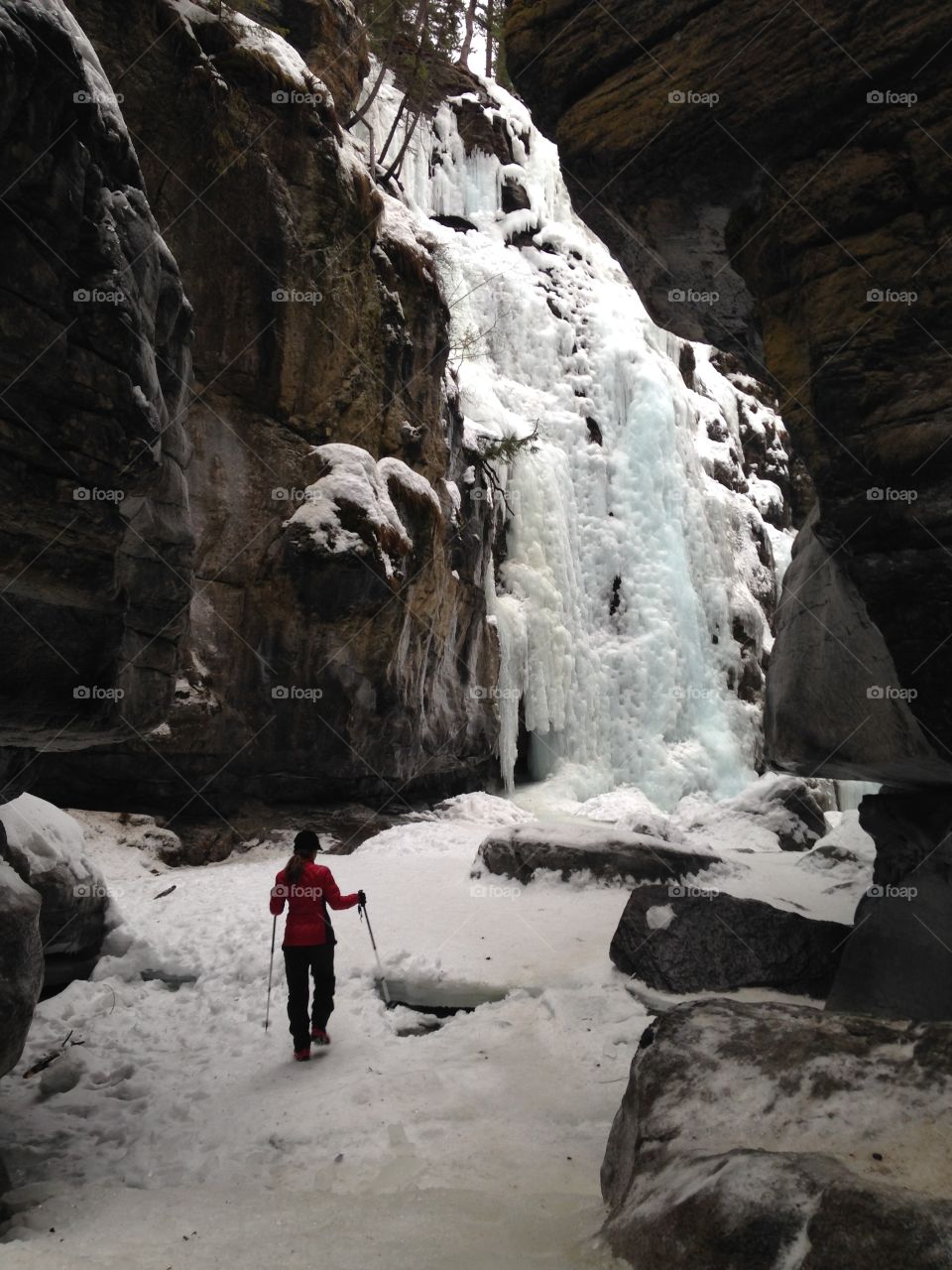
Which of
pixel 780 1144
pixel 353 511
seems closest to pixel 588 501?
pixel 353 511

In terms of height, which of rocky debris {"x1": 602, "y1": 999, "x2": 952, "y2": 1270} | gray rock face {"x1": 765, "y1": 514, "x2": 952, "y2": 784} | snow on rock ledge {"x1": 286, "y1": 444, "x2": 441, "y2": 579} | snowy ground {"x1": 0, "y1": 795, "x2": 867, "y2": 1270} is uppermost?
snow on rock ledge {"x1": 286, "y1": 444, "x2": 441, "y2": 579}

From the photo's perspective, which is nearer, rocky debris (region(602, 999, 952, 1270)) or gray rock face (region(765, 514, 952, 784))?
rocky debris (region(602, 999, 952, 1270))

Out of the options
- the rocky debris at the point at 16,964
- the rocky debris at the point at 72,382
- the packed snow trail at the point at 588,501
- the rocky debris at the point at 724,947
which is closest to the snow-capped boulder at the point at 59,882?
the rocky debris at the point at 72,382

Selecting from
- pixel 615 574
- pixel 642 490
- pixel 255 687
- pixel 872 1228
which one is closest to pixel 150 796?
pixel 255 687

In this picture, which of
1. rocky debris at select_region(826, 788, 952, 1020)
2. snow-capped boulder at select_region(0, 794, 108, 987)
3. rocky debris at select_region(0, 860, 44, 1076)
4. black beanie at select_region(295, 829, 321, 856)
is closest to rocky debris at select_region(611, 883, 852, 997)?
rocky debris at select_region(826, 788, 952, 1020)

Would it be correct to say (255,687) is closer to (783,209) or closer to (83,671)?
(83,671)

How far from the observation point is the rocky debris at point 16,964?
3711mm

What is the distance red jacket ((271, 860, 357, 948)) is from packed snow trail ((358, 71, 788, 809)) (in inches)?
469

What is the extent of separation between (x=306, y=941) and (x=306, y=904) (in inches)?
8.7

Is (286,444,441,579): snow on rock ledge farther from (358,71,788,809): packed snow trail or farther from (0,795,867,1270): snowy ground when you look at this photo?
(0,795,867,1270): snowy ground

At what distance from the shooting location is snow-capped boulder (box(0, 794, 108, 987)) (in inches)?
240

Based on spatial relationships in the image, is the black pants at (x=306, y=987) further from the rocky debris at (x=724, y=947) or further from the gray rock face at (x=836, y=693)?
the gray rock face at (x=836, y=693)

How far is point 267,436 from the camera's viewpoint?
12.1 m

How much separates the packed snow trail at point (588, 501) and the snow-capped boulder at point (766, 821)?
3.59m
